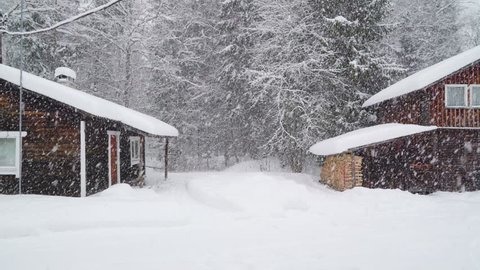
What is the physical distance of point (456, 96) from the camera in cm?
1827

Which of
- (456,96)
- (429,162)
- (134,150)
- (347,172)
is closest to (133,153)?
(134,150)

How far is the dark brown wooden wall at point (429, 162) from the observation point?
704 inches

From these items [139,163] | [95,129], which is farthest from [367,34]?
[95,129]

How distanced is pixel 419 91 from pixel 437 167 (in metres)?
3.57

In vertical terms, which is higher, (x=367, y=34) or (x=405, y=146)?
(x=367, y=34)

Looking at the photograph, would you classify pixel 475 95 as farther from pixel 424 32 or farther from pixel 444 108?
pixel 424 32

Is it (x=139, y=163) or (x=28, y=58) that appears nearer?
(x=139, y=163)

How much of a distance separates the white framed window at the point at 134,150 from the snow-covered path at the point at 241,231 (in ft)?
19.3

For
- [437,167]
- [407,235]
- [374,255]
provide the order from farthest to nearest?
[437,167] → [407,235] → [374,255]

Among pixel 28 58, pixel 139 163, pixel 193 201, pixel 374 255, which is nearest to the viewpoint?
pixel 374 255

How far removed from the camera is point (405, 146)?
1838 centimetres

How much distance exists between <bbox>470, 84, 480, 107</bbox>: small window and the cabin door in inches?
624

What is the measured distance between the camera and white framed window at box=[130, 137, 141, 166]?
19859mm

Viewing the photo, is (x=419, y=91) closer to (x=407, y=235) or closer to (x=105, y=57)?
(x=407, y=235)
